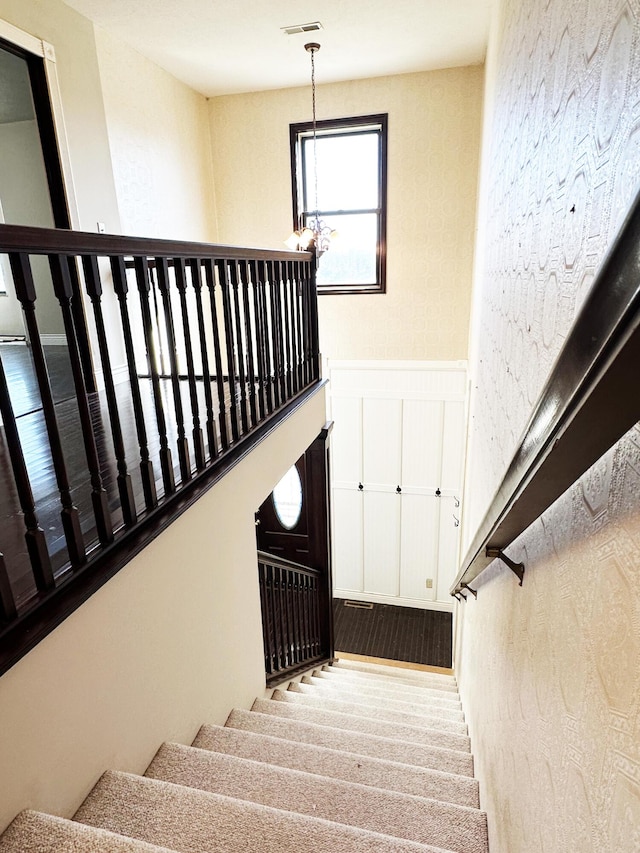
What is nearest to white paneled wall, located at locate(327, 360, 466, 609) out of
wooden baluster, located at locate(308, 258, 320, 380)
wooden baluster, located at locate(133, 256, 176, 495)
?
wooden baluster, located at locate(308, 258, 320, 380)

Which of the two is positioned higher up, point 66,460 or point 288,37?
point 288,37

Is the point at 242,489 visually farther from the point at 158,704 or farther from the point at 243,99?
the point at 243,99

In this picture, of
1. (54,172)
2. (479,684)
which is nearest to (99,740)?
(479,684)

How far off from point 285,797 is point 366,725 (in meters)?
0.98

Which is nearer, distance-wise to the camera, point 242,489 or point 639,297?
point 639,297

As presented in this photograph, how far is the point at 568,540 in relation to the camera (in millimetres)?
863

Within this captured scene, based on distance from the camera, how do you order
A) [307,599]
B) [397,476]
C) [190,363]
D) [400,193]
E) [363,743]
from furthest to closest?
[397,476] → [400,193] → [307,599] → [363,743] → [190,363]

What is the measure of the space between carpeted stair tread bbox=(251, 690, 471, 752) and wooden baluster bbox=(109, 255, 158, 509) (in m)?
1.48

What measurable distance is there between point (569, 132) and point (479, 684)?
214 centimetres

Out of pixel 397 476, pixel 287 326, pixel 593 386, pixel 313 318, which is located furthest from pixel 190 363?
pixel 397 476

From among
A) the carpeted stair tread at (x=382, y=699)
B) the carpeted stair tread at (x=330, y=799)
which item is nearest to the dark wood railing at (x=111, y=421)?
the carpeted stair tread at (x=330, y=799)

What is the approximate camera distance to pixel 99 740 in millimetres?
1402

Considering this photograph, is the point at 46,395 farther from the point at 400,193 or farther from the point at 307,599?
the point at 400,193

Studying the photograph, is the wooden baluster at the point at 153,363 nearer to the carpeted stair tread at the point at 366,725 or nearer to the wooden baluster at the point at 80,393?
the wooden baluster at the point at 80,393
